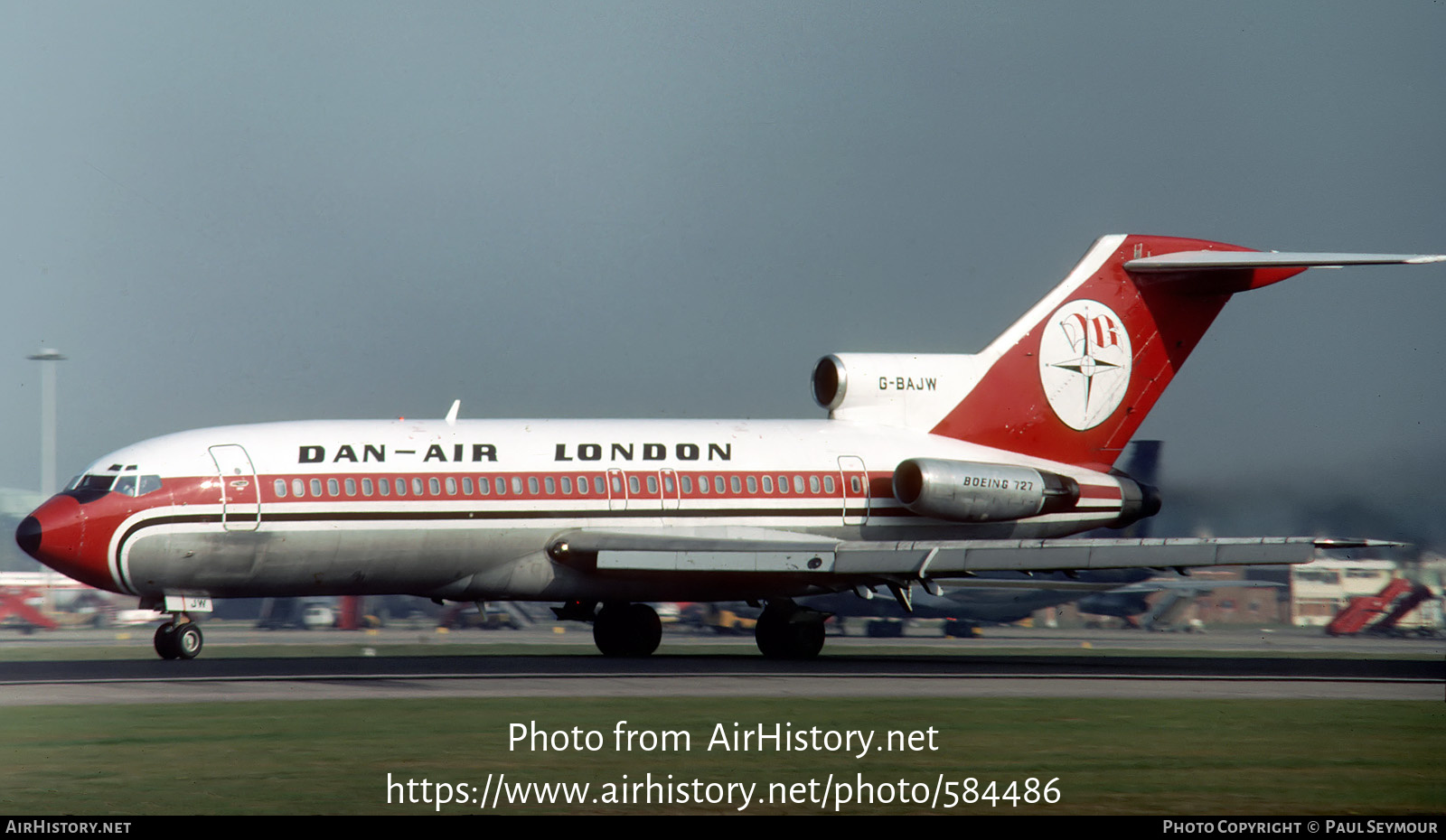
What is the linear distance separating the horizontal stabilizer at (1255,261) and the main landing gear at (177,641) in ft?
68.5

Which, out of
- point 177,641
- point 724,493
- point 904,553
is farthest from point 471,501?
point 904,553

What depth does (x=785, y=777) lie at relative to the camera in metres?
13.7

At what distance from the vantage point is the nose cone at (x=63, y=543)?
27.4 meters

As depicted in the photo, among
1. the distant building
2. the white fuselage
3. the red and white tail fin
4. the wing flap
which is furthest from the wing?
the distant building

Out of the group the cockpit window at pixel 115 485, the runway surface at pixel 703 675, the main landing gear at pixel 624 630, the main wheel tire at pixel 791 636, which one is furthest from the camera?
the main landing gear at pixel 624 630

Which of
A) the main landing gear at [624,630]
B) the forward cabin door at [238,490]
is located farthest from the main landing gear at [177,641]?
the main landing gear at [624,630]

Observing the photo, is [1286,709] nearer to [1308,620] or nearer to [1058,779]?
[1058,779]

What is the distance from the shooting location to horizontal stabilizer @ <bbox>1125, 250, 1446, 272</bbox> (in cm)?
3341

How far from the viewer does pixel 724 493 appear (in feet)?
107

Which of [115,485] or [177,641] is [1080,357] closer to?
[177,641]

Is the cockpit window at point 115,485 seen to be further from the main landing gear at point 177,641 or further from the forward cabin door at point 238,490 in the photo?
the main landing gear at point 177,641

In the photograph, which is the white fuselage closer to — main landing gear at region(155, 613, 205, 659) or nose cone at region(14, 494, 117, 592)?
nose cone at region(14, 494, 117, 592)

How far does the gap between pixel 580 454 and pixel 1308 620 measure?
942 inches

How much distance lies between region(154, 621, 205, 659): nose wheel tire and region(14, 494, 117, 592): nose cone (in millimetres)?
1452
